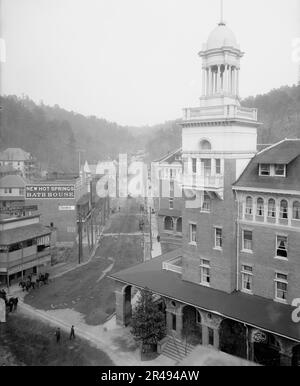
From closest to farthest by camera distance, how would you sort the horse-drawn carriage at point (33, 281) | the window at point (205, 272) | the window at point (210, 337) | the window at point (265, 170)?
the window at point (210, 337) → the window at point (265, 170) → the window at point (205, 272) → the horse-drawn carriage at point (33, 281)

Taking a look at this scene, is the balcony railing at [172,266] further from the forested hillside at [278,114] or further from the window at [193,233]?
the forested hillside at [278,114]

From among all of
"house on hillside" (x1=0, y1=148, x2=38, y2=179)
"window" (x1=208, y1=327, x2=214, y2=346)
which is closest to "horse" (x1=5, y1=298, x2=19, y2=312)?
"window" (x1=208, y1=327, x2=214, y2=346)

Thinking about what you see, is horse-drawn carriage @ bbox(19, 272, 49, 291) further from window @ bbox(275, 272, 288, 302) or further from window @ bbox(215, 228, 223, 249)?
window @ bbox(275, 272, 288, 302)

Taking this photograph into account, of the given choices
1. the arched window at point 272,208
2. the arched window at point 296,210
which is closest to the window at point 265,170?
the arched window at point 272,208

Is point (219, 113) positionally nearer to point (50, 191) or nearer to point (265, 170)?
point (265, 170)

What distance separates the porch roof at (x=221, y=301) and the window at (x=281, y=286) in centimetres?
51

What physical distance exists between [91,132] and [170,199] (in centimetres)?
6047

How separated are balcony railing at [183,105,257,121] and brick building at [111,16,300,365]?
0.07m

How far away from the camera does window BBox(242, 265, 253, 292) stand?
24.4m

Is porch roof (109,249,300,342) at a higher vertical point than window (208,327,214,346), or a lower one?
higher

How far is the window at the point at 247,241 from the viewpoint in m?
24.4

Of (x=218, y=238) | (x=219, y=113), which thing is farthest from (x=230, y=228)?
(x=219, y=113)

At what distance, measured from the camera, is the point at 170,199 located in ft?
185
